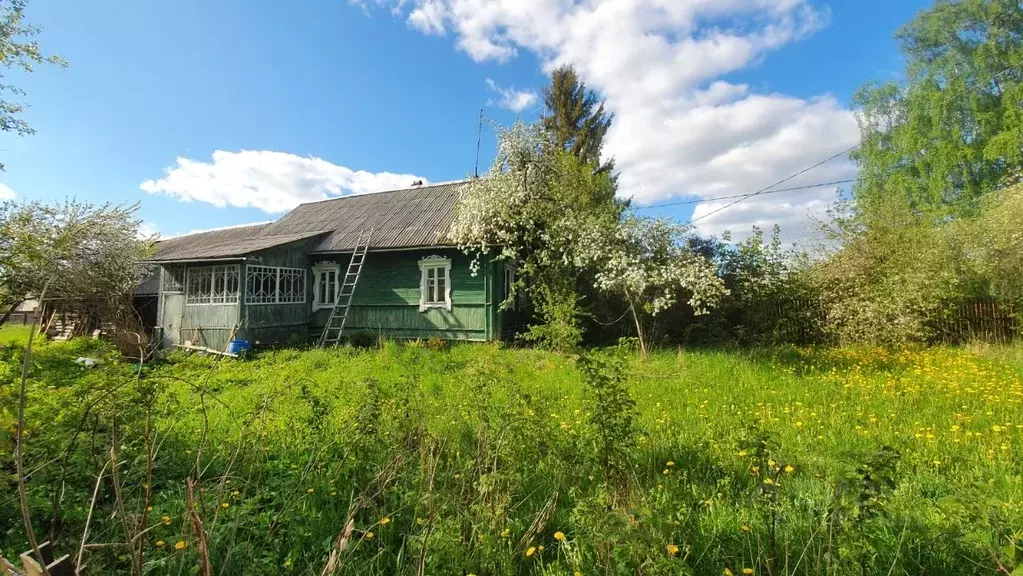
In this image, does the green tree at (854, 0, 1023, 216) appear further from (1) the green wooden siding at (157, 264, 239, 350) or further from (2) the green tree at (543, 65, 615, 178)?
(1) the green wooden siding at (157, 264, 239, 350)

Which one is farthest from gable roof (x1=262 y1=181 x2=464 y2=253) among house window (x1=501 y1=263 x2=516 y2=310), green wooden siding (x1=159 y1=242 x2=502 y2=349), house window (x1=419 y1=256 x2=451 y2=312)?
house window (x1=501 y1=263 x2=516 y2=310)

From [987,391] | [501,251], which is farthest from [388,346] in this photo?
[987,391]

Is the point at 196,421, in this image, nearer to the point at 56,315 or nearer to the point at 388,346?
the point at 388,346

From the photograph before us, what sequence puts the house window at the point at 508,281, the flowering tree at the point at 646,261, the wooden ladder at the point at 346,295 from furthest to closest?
the wooden ladder at the point at 346,295 < the house window at the point at 508,281 < the flowering tree at the point at 646,261

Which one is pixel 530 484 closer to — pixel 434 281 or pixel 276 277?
pixel 434 281

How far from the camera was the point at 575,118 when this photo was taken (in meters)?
22.9

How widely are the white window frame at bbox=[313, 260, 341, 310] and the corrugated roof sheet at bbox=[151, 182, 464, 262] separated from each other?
0.52m

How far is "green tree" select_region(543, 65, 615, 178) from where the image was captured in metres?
22.7

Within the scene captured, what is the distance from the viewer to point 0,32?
8680mm

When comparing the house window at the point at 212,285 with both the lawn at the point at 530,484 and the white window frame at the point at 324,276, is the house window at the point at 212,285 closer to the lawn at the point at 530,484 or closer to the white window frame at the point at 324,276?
the white window frame at the point at 324,276

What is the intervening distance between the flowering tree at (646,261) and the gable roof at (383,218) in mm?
4333

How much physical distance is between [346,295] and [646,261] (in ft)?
29.0

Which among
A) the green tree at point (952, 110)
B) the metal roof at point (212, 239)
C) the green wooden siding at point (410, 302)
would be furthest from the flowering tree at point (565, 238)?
the green tree at point (952, 110)

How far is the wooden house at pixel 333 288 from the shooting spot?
11.8 metres
